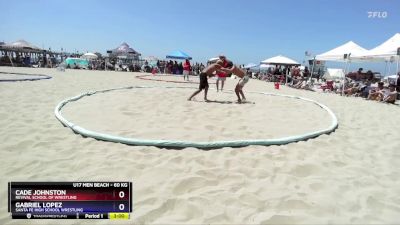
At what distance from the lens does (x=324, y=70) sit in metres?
37.5

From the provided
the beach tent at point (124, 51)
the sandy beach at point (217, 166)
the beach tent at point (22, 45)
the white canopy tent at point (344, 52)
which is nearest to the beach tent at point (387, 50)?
the white canopy tent at point (344, 52)

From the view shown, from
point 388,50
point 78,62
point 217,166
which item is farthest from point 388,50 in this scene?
point 78,62

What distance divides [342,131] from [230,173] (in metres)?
3.70

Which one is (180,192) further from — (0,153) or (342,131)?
(342,131)

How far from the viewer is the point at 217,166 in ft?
13.4

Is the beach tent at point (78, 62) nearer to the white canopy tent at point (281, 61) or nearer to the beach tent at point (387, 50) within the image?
the white canopy tent at point (281, 61)

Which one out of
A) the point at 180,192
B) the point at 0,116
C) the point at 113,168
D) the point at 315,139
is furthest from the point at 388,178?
the point at 0,116

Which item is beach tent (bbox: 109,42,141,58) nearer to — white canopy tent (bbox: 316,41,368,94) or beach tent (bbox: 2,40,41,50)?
beach tent (bbox: 2,40,41,50)

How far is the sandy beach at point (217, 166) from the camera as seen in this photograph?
3049 millimetres

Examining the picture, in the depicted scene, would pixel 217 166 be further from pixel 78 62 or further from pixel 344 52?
pixel 78 62
